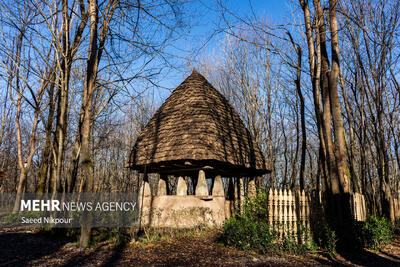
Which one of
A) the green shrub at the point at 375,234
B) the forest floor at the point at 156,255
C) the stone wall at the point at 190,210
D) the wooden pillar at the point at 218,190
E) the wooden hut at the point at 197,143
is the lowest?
the forest floor at the point at 156,255

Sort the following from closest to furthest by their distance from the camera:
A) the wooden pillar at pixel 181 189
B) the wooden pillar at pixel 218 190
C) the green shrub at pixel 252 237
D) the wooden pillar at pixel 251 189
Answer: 1. the green shrub at pixel 252 237
2. the wooden pillar at pixel 218 190
3. the wooden pillar at pixel 181 189
4. the wooden pillar at pixel 251 189

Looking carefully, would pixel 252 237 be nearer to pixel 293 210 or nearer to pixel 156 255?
pixel 293 210

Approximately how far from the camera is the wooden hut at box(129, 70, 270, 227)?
8617 millimetres

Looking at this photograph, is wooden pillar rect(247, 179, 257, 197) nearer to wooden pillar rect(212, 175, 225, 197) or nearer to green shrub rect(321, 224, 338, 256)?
wooden pillar rect(212, 175, 225, 197)

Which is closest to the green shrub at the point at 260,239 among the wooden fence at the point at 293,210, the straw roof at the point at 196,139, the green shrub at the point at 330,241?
the wooden fence at the point at 293,210

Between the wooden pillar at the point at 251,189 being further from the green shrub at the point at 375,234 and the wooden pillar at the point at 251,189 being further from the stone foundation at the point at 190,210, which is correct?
the green shrub at the point at 375,234

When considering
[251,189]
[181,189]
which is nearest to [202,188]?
[181,189]

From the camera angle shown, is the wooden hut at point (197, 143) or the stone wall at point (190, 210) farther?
the wooden hut at point (197, 143)

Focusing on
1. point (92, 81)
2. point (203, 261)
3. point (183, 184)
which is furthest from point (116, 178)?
point (203, 261)

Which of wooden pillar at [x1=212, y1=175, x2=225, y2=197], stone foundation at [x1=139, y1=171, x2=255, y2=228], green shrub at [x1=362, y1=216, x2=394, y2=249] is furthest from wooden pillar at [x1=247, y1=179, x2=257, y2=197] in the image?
green shrub at [x1=362, y1=216, x2=394, y2=249]

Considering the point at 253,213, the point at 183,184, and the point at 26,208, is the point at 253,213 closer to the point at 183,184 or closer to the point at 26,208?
the point at 183,184

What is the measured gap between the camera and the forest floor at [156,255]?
516cm

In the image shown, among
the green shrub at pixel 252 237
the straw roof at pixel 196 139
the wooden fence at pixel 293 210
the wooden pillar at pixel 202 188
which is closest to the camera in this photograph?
the green shrub at pixel 252 237

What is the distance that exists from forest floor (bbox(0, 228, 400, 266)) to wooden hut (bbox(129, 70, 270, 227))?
7.38 feet
